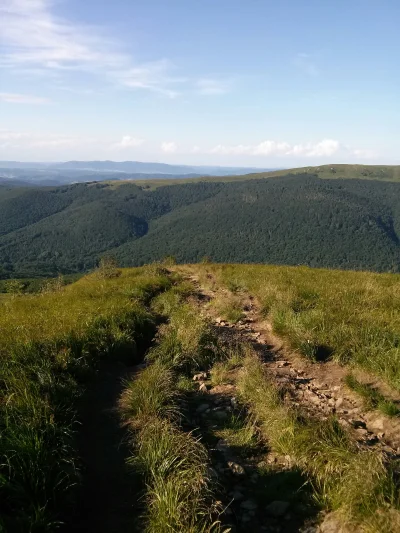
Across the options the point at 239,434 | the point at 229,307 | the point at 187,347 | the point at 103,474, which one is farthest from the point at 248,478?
the point at 229,307

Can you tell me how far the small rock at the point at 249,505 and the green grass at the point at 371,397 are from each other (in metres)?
2.44

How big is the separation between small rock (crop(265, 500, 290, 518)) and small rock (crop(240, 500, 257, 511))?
0.13m

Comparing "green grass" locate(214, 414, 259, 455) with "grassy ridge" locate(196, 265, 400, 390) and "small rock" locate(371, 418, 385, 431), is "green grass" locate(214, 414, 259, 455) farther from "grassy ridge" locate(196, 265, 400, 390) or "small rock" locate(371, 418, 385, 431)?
"grassy ridge" locate(196, 265, 400, 390)

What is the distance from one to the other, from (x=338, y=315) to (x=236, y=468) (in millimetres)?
5031

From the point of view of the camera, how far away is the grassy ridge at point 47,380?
3754mm

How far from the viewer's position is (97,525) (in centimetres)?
377

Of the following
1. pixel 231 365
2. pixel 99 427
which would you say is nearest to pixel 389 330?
pixel 231 365

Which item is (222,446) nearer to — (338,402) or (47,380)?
(338,402)

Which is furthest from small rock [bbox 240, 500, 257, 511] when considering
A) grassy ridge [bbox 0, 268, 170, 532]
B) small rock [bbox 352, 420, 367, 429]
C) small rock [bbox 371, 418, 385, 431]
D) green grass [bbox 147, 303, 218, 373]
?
green grass [bbox 147, 303, 218, 373]

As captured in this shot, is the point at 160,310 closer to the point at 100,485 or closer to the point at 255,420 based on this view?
the point at 255,420

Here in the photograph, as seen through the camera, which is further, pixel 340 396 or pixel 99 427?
pixel 340 396

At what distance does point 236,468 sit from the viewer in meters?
4.56

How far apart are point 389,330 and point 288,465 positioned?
417 cm

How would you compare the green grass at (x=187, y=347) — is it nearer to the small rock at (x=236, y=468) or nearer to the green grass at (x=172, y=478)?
the green grass at (x=172, y=478)
